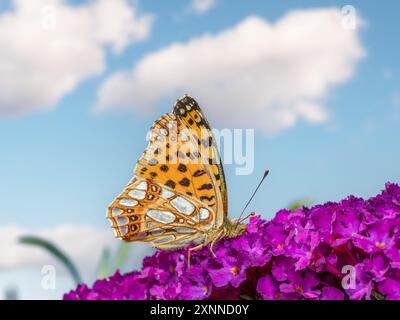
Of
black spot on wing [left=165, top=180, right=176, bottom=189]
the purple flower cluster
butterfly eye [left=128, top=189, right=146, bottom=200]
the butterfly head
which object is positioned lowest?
the purple flower cluster

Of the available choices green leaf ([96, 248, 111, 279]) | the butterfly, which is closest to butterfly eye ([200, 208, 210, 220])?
the butterfly

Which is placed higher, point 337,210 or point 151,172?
point 151,172

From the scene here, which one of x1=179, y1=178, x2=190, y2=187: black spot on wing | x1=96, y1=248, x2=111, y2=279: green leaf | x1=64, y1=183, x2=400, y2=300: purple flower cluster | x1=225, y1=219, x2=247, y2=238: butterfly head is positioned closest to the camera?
x1=64, y1=183, x2=400, y2=300: purple flower cluster

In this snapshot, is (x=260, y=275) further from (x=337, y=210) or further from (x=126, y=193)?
(x=126, y=193)

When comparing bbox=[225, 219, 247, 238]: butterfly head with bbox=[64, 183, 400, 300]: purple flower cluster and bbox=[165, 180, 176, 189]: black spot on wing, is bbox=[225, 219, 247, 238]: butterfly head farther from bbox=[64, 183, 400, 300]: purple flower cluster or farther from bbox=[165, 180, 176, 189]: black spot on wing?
bbox=[165, 180, 176, 189]: black spot on wing

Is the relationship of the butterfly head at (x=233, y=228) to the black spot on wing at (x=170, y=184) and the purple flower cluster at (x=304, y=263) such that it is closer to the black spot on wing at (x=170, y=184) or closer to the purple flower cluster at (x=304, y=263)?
the purple flower cluster at (x=304, y=263)
